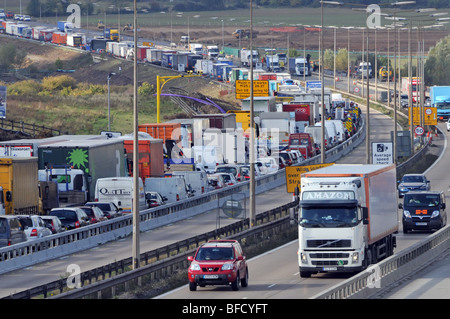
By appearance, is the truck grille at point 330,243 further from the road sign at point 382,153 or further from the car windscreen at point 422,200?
the road sign at point 382,153

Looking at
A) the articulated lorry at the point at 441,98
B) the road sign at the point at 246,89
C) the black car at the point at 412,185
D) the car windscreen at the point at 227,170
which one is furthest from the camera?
the articulated lorry at the point at 441,98

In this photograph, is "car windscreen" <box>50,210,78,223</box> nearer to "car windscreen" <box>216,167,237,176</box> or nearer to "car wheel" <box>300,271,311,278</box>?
"car wheel" <box>300,271,311,278</box>

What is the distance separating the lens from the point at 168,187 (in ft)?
176

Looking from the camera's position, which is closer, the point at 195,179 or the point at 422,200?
the point at 422,200

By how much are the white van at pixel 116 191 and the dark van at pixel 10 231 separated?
10.1 meters

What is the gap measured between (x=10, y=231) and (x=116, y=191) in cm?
1125

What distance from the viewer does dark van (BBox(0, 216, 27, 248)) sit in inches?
1494

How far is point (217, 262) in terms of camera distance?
3181 cm

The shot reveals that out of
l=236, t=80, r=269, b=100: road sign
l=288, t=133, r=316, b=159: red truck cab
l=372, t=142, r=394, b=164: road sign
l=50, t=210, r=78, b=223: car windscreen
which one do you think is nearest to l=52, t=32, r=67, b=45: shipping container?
l=236, t=80, r=269, b=100: road sign

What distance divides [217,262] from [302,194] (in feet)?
12.2

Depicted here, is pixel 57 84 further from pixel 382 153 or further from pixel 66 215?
pixel 66 215

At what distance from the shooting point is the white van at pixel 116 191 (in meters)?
48.7

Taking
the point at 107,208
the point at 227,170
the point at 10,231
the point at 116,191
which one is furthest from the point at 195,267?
the point at 227,170

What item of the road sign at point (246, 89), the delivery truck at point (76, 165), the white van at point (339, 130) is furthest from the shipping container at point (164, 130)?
the white van at point (339, 130)
